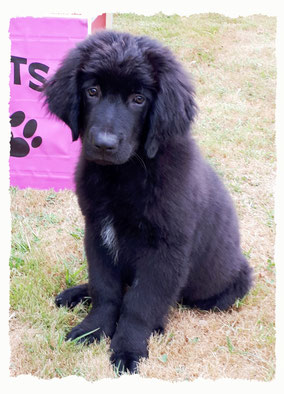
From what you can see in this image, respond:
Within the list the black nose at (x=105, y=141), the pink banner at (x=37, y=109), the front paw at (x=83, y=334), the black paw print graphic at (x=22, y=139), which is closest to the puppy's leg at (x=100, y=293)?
the front paw at (x=83, y=334)

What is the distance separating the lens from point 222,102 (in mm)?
6027

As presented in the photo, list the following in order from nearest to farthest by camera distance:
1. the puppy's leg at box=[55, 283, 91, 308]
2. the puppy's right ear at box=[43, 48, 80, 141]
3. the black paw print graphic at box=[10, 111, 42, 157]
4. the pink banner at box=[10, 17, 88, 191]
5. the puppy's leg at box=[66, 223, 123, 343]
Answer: the puppy's right ear at box=[43, 48, 80, 141]
the puppy's leg at box=[66, 223, 123, 343]
the puppy's leg at box=[55, 283, 91, 308]
the pink banner at box=[10, 17, 88, 191]
the black paw print graphic at box=[10, 111, 42, 157]

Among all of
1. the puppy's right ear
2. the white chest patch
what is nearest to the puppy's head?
the puppy's right ear

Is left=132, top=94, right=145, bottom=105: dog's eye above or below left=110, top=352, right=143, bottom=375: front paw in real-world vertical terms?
above

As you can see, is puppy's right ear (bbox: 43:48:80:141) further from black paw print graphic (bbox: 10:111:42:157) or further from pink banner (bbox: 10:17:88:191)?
black paw print graphic (bbox: 10:111:42:157)

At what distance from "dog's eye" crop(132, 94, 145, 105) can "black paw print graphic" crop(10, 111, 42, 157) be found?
2.13 meters

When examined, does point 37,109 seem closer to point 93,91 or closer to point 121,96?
point 93,91

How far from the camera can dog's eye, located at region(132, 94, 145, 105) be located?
214 cm

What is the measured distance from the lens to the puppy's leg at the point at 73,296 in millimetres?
2602

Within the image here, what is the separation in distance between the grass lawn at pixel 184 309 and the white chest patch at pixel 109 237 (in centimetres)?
43

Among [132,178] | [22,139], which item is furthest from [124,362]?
[22,139]

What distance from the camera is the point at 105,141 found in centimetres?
199

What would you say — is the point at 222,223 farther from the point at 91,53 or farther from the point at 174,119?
the point at 91,53

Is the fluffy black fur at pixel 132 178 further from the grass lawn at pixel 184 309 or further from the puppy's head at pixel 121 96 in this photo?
the grass lawn at pixel 184 309
